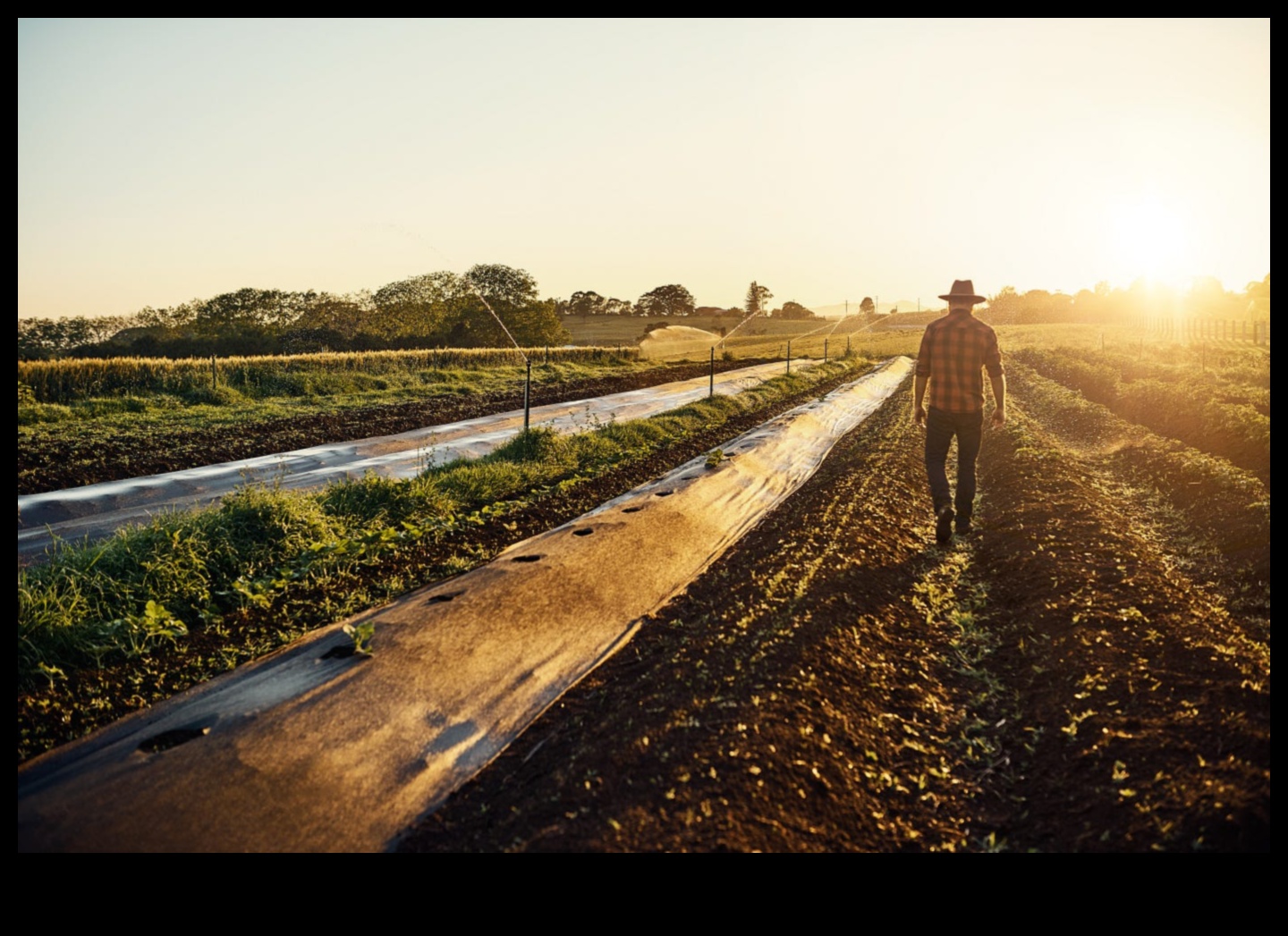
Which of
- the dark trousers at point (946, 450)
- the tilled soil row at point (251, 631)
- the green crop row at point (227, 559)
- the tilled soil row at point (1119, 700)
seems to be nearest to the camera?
the tilled soil row at point (1119, 700)

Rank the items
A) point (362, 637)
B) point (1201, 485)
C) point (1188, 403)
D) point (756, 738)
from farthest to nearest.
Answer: point (1188, 403) < point (1201, 485) < point (362, 637) < point (756, 738)

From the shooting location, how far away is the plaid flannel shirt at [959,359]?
7.18m

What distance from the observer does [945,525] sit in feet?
25.0

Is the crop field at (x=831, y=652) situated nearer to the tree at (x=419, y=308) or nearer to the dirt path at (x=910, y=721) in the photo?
the dirt path at (x=910, y=721)

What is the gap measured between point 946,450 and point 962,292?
1353mm

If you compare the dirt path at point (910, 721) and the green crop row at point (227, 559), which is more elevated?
the green crop row at point (227, 559)

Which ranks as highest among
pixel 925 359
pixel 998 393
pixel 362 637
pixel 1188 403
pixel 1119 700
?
pixel 925 359

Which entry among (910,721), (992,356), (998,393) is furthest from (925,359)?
(910,721)

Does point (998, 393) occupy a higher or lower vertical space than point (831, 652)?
higher

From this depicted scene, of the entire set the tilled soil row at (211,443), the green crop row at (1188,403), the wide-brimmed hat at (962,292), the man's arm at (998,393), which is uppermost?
the wide-brimmed hat at (962,292)

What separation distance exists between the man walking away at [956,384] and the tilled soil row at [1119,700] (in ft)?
2.34

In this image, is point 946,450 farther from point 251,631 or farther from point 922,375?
point 251,631

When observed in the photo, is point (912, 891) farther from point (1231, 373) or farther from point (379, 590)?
point (1231, 373)

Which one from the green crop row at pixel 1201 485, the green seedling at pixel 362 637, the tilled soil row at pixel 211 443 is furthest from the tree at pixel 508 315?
the green seedling at pixel 362 637
